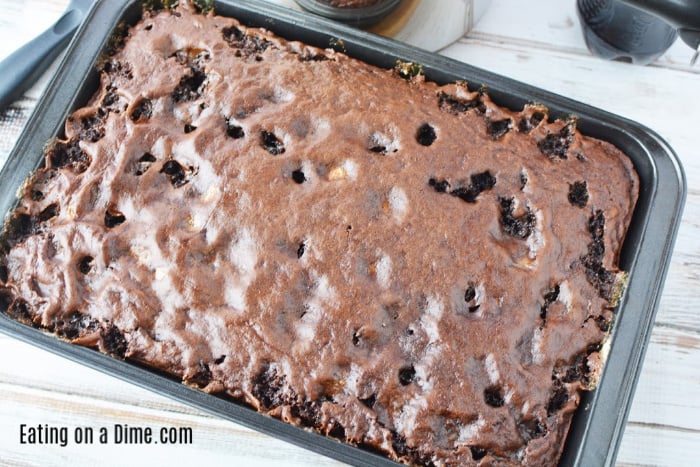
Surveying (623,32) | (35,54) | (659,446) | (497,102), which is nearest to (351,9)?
(497,102)

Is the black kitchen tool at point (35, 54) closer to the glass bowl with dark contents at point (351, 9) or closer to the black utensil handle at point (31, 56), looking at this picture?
the black utensil handle at point (31, 56)

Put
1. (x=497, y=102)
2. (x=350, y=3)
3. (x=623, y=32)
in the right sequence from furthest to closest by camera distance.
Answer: (x=623, y=32) < (x=350, y=3) < (x=497, y=102)

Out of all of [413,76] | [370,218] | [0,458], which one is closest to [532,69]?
[413,76]

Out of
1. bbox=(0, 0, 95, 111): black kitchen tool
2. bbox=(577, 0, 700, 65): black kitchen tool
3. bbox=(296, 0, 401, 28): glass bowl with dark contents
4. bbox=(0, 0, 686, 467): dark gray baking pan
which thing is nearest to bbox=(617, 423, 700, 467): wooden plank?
bbox=(0, 0, 686, 467): dark gray baking pan

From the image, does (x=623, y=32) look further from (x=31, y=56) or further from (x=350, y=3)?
(x=31, y=56)

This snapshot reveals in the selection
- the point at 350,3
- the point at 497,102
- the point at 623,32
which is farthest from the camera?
the point at 623,32

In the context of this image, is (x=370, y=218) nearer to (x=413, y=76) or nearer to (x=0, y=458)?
(x=413, y=76)

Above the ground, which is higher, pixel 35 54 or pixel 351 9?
pixel 351 9
